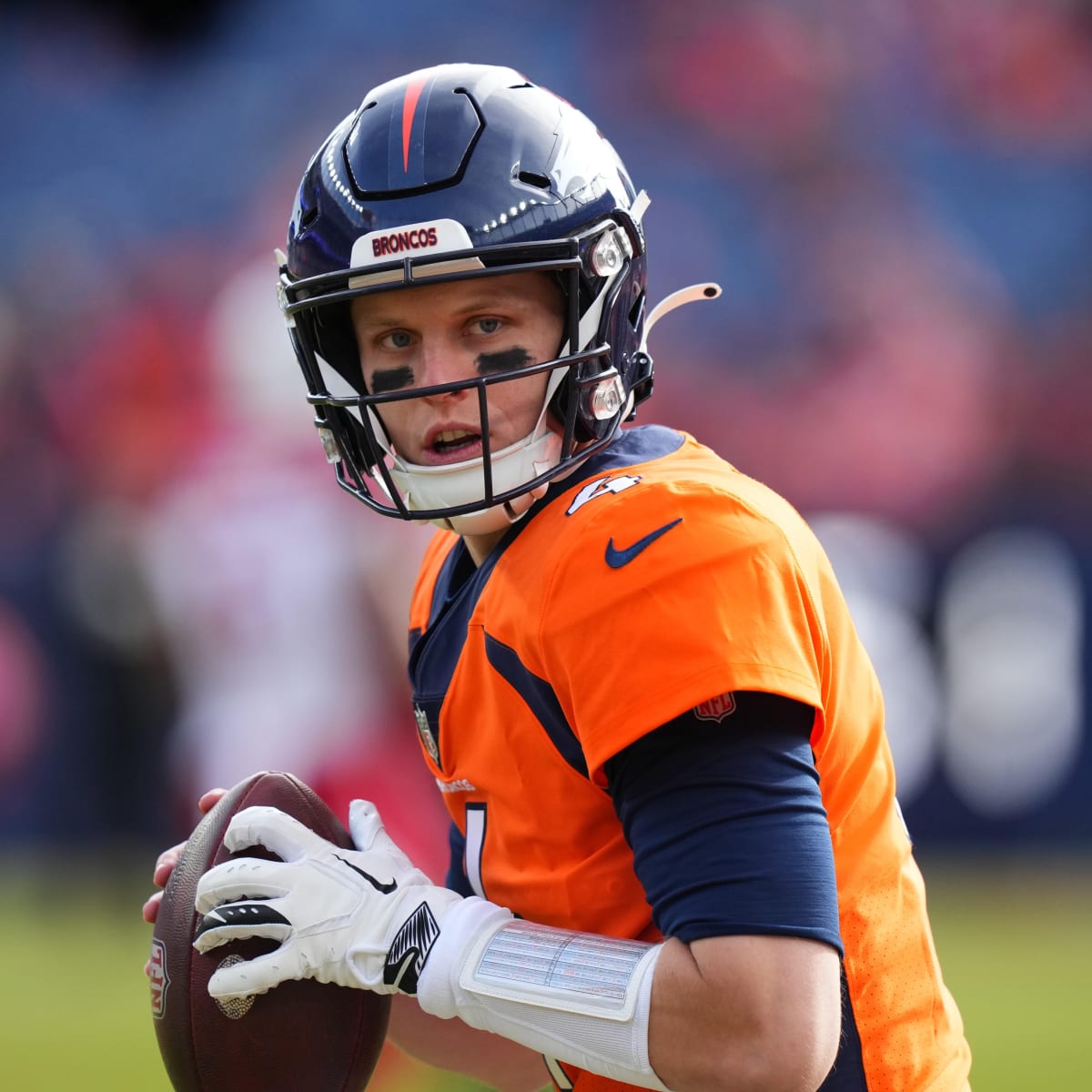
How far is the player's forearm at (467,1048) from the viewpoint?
77.8 inches

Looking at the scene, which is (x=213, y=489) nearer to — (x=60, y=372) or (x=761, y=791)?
(x=60, y=372)

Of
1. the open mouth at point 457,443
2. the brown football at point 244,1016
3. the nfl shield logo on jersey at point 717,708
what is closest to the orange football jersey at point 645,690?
the nfl shield logo on jersey at point 717,708

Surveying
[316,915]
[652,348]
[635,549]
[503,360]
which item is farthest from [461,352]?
[652,348]

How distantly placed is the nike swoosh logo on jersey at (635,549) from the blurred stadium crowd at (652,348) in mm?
3308

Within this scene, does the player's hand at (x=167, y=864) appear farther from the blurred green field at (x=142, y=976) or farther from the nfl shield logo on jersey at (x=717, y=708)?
the blurred green field at (x=142, y=976)

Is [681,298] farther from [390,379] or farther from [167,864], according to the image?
[167,864]

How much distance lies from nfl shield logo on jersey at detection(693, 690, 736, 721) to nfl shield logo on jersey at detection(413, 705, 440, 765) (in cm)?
46

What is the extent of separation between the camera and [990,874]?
5.26 metres

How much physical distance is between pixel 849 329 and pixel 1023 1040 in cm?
301

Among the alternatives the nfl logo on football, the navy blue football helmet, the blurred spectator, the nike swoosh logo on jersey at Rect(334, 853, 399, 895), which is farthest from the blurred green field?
the navy blue football helmet

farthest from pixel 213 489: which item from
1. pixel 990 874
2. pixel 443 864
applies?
pixel 990 874

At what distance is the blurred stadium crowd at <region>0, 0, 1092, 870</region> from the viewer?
206 inches

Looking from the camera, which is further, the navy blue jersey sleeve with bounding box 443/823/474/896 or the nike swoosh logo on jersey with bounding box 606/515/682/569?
the navy blue jersey sleeve with bounding box 443/823/474/896

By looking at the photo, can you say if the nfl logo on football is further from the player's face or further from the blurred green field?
the blurred green field
